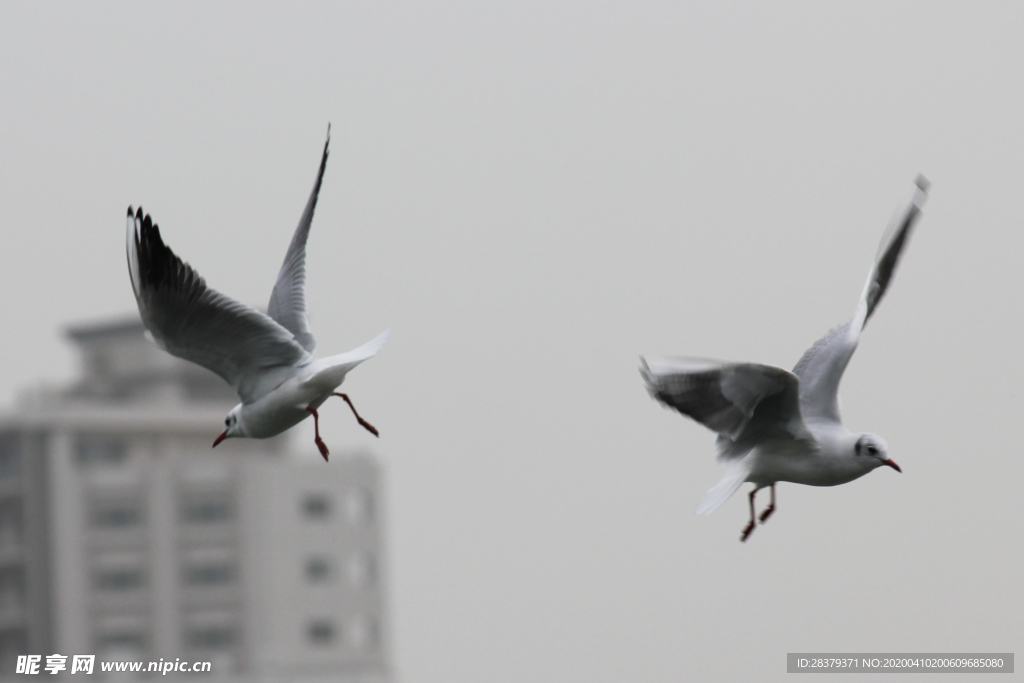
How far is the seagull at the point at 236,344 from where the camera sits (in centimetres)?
650

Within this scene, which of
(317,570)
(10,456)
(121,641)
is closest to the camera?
(121,641)

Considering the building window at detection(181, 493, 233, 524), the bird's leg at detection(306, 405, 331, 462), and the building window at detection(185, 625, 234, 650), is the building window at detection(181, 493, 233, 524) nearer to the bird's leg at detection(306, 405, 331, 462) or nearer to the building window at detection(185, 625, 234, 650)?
the building window at detection(185, 625, 234, 650)

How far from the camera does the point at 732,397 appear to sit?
581 cm

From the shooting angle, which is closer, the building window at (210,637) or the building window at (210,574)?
the building window at (210,637)

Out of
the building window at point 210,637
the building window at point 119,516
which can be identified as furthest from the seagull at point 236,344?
the building window at point 119,516

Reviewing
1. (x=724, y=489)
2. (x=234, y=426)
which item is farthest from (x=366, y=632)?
(x=724, y=489)

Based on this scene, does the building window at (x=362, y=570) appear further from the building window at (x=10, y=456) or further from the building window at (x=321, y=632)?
the building window at (x=10, y=456)

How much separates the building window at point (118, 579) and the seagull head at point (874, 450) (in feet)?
147

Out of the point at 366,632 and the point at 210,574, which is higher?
the point at 210,574

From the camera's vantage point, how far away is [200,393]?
2377 inches

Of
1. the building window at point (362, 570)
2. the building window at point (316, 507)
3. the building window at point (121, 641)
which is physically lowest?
the building window at point (121, 641)

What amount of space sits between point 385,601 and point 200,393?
46.4ft

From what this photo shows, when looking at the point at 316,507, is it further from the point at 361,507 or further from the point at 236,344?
the point at 236,344

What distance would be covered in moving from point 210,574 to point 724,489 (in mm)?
46030
